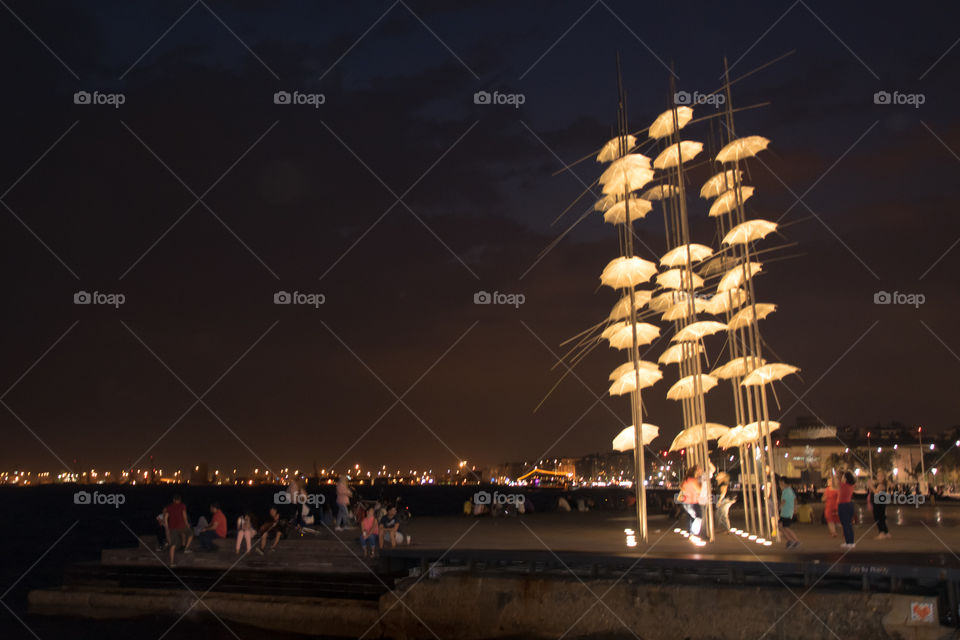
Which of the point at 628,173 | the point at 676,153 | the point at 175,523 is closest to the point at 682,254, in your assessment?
the point at 676,153

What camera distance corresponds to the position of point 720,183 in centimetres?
2627

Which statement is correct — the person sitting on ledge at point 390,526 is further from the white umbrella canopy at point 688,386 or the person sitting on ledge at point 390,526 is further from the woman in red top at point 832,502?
the woman in red top at point 832,502

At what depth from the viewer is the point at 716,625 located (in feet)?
49.7

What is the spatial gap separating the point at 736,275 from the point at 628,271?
3.68 metres

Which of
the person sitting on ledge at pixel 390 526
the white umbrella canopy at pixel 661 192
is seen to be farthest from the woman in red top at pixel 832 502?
the person sitting on ledge at pixel 390 526

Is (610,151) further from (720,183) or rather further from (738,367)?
(738,367)

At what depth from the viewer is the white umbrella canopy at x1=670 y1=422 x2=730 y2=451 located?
2387 cm

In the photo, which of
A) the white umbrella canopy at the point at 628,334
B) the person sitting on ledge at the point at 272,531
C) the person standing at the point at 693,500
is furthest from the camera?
the white umbrella canopy at the point at 628,334

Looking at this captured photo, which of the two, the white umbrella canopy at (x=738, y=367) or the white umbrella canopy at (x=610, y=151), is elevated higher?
the white umbrella canopy at (x=610, y=151)

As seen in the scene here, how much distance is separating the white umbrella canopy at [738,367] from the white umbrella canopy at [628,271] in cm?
342

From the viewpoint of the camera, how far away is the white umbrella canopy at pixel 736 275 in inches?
942

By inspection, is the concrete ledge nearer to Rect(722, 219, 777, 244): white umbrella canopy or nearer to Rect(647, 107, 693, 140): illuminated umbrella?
Rect(722, 219, 777, 244): white umbrella canopy

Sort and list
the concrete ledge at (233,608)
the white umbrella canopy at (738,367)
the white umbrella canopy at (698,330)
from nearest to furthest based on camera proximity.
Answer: the concrete ledge at (233,608)
the white umbrella canopy at (738,367)
the white umbrella canopy at (698,330)

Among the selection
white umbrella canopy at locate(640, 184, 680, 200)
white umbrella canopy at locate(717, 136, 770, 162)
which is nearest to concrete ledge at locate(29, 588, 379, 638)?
white umbrella canopy at locate(717, 136, 770, 162)
